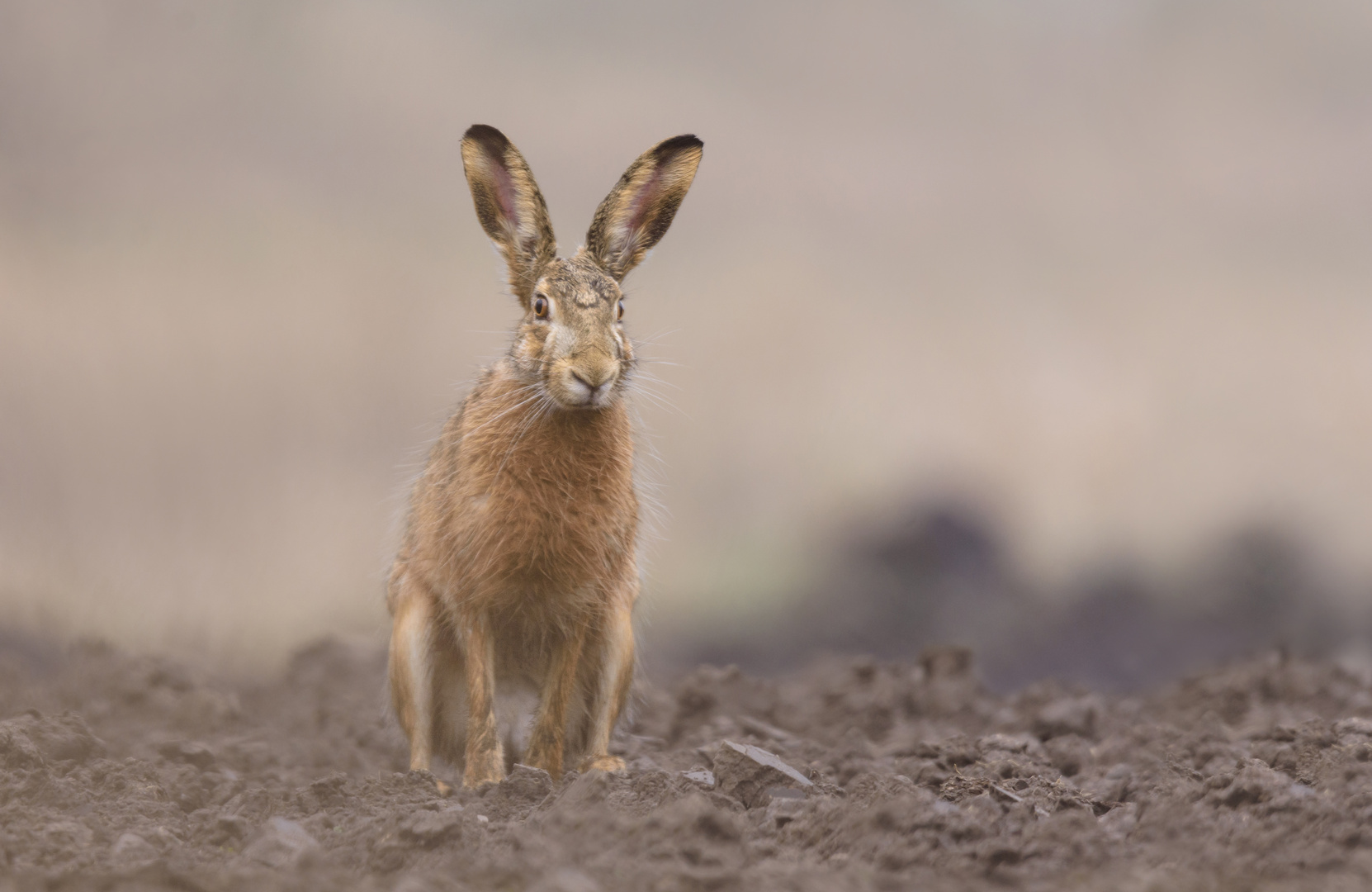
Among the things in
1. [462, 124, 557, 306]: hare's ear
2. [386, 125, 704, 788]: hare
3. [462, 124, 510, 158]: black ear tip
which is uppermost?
[462, 124, 510, 158]: black ear tip

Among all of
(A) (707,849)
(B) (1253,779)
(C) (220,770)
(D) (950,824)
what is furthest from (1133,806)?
(C) (220,770)

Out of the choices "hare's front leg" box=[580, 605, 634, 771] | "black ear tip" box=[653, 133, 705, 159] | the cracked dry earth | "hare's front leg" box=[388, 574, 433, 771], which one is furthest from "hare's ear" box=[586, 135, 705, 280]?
the cracked dry earth

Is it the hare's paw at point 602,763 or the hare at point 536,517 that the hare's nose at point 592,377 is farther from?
A: the hare's paw at point 602,763

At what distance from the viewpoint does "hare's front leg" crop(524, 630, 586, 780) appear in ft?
23.2

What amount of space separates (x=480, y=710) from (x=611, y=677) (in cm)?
93

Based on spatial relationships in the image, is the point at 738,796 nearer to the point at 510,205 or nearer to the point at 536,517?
the point at 536,517

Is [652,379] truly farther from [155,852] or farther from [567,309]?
[155,852]

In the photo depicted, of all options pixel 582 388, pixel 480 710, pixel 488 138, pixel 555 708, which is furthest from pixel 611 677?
pixel 488 138

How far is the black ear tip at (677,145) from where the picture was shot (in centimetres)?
723

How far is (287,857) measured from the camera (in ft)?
15.5

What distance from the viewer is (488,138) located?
7109mm

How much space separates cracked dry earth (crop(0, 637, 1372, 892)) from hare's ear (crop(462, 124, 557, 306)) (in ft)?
10.1

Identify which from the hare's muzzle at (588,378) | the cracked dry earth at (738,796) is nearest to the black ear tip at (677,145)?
the hare's muzzle at (588,378)

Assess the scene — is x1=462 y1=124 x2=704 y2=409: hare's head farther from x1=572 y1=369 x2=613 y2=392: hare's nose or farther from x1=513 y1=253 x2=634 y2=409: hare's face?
x1=572 y1=369 x2=613 y2=392: hare's nose
